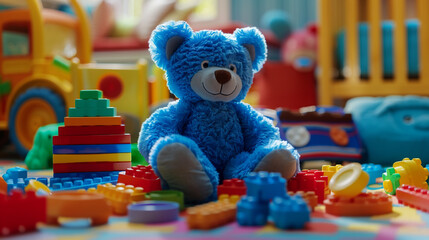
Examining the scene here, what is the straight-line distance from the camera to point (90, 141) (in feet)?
3.98

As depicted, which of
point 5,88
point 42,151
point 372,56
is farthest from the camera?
point 372,56

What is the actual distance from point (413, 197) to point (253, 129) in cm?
34

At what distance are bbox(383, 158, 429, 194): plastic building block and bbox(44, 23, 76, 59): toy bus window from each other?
5.38 feet

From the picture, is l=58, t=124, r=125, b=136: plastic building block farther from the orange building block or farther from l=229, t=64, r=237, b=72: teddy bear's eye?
l=229, t=64, r=237, b=72: teddy bear's eye

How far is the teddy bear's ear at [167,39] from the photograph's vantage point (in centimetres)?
104

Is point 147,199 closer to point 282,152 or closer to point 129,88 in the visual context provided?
point 282,152

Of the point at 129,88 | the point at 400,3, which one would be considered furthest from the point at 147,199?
the point at 400,3

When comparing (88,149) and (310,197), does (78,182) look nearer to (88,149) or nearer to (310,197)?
(88,149)

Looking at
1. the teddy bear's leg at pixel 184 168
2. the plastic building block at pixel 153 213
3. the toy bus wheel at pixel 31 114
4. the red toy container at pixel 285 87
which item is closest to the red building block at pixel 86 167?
the teddy bear's leg at pixel 184 168

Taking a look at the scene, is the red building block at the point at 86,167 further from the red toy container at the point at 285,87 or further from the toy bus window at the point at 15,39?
the red toy container at the point at 285,87

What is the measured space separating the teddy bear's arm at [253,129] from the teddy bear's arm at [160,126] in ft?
0.42

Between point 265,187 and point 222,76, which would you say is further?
point 222,76

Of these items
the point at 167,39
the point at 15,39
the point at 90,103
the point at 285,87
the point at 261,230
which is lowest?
the point at 261,230

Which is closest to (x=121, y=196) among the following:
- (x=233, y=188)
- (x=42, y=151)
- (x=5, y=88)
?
(x=233, y=188)
